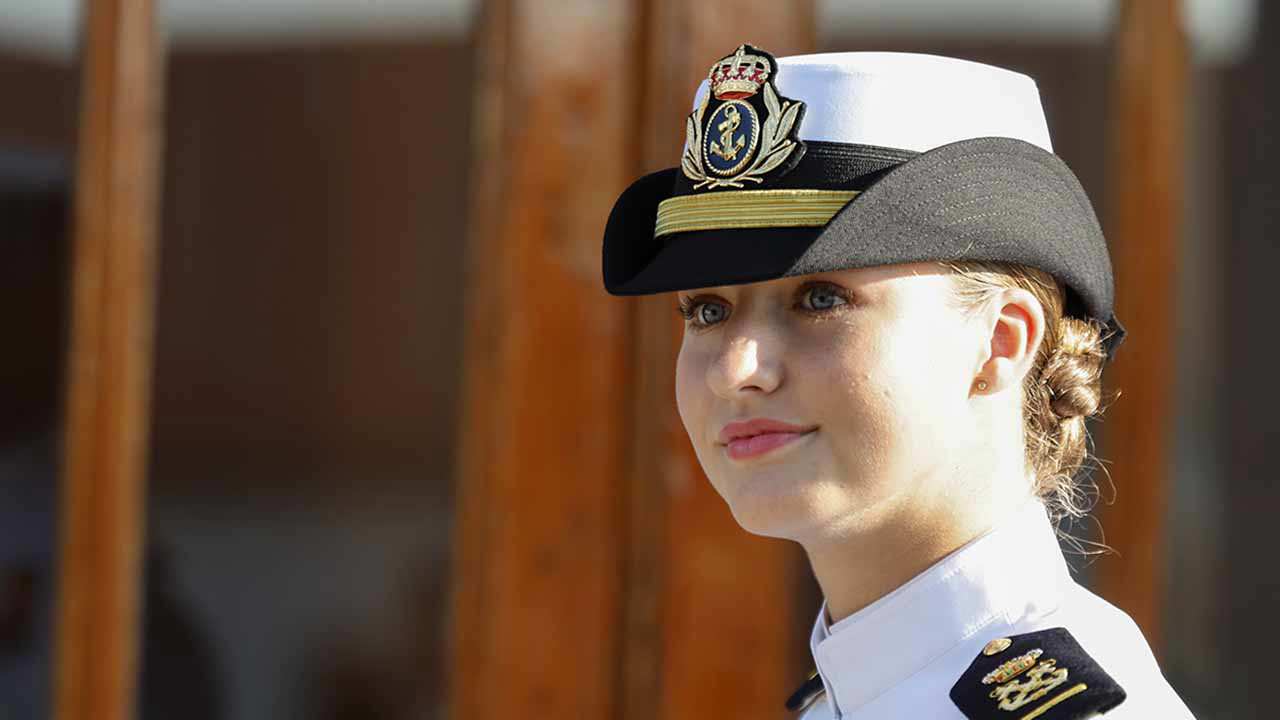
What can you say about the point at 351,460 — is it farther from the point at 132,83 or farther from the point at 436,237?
the point at 132,83

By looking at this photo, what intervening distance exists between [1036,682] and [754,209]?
0.40 m

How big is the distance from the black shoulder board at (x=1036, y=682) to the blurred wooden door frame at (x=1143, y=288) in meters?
1.24

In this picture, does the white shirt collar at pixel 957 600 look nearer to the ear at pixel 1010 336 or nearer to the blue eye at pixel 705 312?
the ear at pixel 1010 336

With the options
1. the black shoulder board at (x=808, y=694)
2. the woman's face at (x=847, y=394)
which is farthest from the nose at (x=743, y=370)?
the black shoulder board at (x=808, y=694)

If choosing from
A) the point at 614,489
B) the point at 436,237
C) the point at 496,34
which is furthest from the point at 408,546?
the point at 496,34

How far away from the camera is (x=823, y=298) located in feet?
3.56

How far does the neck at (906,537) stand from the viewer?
110 cm

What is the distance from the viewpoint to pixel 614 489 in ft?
7.15

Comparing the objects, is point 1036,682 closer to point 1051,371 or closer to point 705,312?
point 1051,371

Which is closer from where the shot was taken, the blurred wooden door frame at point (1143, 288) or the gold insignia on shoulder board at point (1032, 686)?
the gold insignia on shoulder board at point (1032, 686)

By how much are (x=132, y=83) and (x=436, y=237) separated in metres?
0.49

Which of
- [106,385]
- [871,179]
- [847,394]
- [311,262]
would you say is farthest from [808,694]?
[106,385]

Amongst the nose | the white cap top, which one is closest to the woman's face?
the nose

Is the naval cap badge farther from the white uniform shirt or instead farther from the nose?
the white uniform shirt
